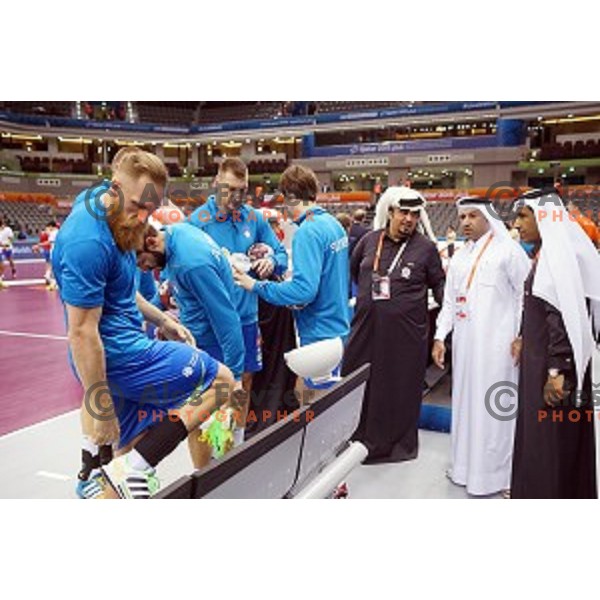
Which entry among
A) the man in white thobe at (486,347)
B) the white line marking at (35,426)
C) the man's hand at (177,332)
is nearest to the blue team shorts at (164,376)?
the man's hand at (177,332)

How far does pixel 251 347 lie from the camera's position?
2.83 metres

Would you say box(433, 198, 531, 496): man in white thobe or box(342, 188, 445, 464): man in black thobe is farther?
box(342, 188, 445, 464): man in black thobe

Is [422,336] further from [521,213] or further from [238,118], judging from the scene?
[238,118]

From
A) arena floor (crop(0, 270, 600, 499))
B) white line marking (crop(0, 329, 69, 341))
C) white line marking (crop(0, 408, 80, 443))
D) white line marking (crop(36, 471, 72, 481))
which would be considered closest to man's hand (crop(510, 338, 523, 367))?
arena floor (crop(0, 270, 600, 499))

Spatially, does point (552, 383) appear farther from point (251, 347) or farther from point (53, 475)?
point (53, 475)

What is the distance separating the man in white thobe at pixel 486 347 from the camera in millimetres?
2584

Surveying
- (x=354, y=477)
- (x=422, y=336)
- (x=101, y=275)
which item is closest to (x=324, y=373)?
(x=101, y=275)

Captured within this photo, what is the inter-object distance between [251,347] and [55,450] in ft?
4.18

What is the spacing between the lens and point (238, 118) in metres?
32.8

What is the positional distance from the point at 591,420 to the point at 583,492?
300mm

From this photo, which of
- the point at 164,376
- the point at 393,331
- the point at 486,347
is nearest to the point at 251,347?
the point at 393,331

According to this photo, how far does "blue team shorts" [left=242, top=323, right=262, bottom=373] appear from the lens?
9.18 ft

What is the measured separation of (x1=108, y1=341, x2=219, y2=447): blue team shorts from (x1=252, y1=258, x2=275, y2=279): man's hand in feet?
2.87

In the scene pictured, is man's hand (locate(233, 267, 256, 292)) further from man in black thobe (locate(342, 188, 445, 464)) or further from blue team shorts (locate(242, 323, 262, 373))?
man in black thobe (locate(342, 188, 445, 464))
